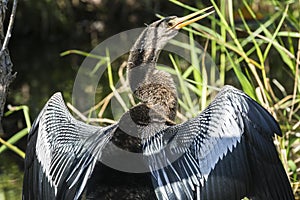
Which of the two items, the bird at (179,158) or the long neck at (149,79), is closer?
the bird at (179,158)

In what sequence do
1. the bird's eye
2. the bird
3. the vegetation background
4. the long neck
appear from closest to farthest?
1. the bird
2. the long neck
3. the bird's eye
4. the vegetation background

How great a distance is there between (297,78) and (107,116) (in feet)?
7.68

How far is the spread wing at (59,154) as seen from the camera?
402 cm

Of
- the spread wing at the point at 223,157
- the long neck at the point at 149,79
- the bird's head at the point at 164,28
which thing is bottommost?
the spread wing at the point at 223,157

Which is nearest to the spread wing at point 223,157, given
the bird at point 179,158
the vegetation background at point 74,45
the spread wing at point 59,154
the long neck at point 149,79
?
the bird at point 179,158

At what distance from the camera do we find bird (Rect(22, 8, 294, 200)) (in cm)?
394

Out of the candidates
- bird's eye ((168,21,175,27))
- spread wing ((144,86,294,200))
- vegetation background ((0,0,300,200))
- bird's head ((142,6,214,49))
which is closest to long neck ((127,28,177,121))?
bird's head ((142,6,214,49))

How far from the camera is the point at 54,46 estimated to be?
985 centimetres

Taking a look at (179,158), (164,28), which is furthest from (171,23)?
(179,158)

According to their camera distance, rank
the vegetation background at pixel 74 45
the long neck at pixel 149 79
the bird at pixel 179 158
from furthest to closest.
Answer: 1. the vegetation background at pixel 74 45
2. the long neck at pixel 149 79
3. the bird at pixel 179 158

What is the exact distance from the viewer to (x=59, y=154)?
4281mm

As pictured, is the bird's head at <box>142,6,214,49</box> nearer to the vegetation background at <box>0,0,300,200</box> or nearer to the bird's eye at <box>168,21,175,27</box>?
the bird's eye at <box>168,21,175,27</box>

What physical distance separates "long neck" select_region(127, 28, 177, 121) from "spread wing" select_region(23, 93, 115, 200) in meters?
0.38

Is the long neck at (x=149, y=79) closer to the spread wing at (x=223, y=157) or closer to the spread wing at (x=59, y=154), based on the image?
the spread wing at (x=59, y=154)
